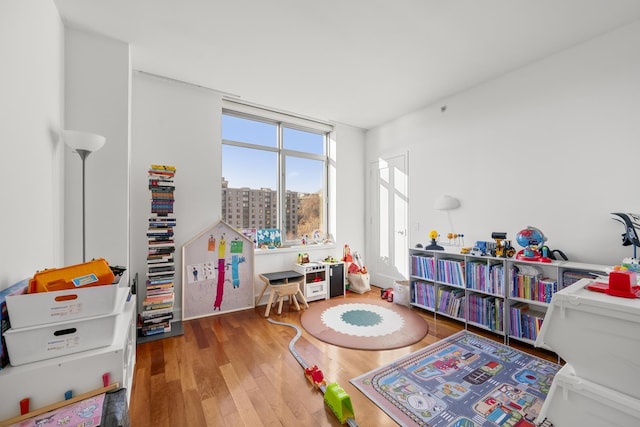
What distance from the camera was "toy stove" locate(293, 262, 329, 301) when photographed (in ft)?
12.3

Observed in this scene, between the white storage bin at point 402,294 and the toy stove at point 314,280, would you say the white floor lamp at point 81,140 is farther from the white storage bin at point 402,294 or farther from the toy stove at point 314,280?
the white storage bin at point 402,294

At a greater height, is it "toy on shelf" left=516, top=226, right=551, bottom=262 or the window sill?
"toy on shelf" left=516, top=226, right=551, bottom=262

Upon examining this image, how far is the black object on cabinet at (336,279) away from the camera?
158 inches

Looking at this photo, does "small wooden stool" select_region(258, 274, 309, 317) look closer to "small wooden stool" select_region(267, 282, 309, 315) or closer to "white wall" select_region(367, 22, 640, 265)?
"small wooden stool" select_region(267, 282, 309, 315)

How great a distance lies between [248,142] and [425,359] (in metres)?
3.42

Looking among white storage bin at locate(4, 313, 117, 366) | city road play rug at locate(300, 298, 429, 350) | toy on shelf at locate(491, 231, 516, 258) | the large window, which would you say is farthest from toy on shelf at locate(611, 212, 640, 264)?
white storage bin at locate(4, 313, 117, 366)

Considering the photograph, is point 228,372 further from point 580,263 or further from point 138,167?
point 580,263

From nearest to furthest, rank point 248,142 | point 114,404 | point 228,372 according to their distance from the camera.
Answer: point 114,404, point 228,372, point 248,142

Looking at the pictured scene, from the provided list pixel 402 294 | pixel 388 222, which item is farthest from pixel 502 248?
pixel 388 222

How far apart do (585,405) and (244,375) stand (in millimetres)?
2066

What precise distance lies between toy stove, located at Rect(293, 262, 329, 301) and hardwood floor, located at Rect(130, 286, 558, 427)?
0.87 metres

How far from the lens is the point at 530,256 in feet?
8.23

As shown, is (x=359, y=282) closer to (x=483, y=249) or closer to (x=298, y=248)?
(x=298, y=248)

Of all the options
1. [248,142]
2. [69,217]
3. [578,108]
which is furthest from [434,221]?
[69,217]
